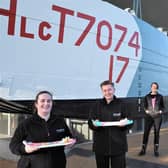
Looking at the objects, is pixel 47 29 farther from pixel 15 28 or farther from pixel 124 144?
pixel 124 144

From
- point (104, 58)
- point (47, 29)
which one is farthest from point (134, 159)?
point (47, 29)

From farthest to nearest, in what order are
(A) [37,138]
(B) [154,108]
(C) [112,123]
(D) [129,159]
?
(B) [154,108], (D) [129,159], (C) [112,123], (A) [37,138]

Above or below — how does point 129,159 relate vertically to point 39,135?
below

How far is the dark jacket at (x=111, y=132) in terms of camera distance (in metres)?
2.95

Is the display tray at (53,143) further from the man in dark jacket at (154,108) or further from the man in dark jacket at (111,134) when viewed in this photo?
the man in dark jacket at (154,108)

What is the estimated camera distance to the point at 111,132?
2953 millimetres

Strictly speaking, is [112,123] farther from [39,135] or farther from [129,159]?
[129,159]

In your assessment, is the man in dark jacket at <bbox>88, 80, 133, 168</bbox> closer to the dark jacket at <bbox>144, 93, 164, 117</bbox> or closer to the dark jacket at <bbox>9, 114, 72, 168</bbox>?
the dark jacket at <bbox>9, 114, 72, 168</bbox>

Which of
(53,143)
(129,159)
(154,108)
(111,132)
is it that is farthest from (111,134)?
(154,108)

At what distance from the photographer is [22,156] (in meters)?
2.29

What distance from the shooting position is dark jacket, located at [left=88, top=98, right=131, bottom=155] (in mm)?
2945

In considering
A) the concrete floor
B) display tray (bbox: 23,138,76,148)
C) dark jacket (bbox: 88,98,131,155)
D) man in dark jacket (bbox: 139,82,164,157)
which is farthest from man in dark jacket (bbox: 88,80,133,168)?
man in dark jacket (bbox: 139,82,164,157)

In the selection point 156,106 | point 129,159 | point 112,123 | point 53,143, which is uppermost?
point 156,106

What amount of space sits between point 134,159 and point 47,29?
8.51 ft
